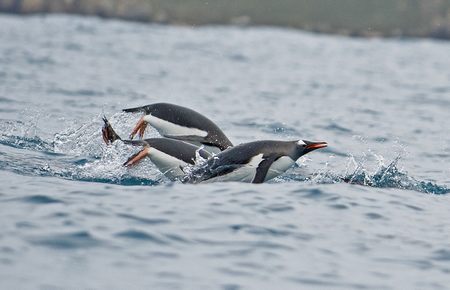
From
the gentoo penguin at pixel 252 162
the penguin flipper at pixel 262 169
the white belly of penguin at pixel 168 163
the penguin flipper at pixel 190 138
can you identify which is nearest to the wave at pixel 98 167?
the white belly of penguin at pixel 168 163

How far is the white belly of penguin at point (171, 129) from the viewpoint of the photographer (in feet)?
44.2

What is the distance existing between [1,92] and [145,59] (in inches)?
620

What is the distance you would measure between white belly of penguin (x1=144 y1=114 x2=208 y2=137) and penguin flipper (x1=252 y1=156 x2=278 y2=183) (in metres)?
1.93

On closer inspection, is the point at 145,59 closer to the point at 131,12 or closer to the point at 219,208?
the point at 219,208

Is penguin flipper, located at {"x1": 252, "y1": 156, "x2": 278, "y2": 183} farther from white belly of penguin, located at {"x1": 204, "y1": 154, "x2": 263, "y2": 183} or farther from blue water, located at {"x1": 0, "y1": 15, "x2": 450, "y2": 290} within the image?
blue water, located at {"x1": 0, "y1": 15, "x2": 450, "y2": 290}

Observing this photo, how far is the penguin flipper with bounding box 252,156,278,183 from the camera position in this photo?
37.8 feet

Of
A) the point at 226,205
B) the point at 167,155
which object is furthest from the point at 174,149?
the point at 226,205

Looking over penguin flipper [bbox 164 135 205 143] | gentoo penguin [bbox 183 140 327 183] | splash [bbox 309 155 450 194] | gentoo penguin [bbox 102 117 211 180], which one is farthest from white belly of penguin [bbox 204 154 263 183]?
penguin flipper [bbox 164 135 205 143]

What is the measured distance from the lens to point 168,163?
38.7 feet

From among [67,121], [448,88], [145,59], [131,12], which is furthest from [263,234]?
[131,12]

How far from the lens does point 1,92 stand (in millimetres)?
21922

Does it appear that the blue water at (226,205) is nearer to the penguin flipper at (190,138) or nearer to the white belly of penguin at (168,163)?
the white belly of penguin at (168,163)

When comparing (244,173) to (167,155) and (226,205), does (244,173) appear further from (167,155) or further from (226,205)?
(226,205)

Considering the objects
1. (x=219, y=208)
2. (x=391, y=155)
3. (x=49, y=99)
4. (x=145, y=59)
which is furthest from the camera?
(x=145, y=59)
